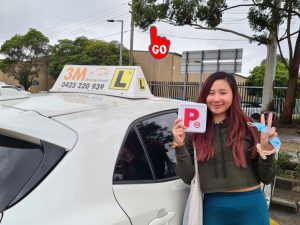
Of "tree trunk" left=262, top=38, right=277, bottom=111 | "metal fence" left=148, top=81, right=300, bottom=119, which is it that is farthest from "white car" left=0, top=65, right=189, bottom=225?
"tree trunk" left=262, top=38, right=277, bottom=111

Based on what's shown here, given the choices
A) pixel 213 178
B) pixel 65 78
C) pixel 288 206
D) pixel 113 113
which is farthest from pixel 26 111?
pixel 288 206

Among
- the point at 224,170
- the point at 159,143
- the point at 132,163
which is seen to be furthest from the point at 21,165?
the point at 224,170

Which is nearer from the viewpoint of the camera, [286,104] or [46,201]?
[46,201]

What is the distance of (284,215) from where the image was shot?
4.65m

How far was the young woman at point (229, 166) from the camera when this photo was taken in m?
2.09

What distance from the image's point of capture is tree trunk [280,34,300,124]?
1161cm

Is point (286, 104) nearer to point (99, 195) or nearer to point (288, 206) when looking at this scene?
point (288, 206)

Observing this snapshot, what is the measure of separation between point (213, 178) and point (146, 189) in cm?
47

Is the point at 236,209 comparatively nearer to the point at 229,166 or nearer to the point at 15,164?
the point at 229,166

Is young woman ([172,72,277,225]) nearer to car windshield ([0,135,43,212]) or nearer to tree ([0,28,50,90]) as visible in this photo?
car windshield ([0,135,43,212])

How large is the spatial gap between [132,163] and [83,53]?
1411 inches

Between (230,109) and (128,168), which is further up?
(230,109)

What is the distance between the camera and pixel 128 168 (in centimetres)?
183

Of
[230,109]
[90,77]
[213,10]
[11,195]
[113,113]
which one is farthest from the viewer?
[213,10]
